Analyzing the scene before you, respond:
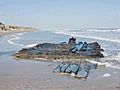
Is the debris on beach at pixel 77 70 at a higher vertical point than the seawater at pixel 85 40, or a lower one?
higher

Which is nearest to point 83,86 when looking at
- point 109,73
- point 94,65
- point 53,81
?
point 53,81

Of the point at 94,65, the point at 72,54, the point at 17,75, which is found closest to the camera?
the point at 17,75

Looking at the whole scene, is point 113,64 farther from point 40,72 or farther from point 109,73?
point 40,72

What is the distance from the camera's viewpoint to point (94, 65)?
797 inches

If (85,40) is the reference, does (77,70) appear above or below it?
above

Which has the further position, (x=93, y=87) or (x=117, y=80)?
(x=117, y=80)

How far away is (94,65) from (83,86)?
617 cm

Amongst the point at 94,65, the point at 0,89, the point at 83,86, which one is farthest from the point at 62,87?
the point at 94,65

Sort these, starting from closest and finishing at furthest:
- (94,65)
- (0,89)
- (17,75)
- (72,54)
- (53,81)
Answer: (0,89) < (53,81) < (17,75) < (94,65) < (72,54)

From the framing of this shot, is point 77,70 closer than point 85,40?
Yes

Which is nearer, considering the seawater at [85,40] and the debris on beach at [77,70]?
the debris on beach at [77,70]

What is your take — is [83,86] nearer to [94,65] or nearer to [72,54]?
[94,65]

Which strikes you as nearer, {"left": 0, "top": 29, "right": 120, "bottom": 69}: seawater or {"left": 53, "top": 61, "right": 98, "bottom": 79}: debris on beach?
{"left": 53, "top": 61, "right": 98, "bottom": 79}: debris on beach

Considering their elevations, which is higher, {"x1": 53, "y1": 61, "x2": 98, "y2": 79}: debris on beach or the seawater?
{"x1": 53, "y1": 61, "x2": 98, "y2": 79}: debris on beach
